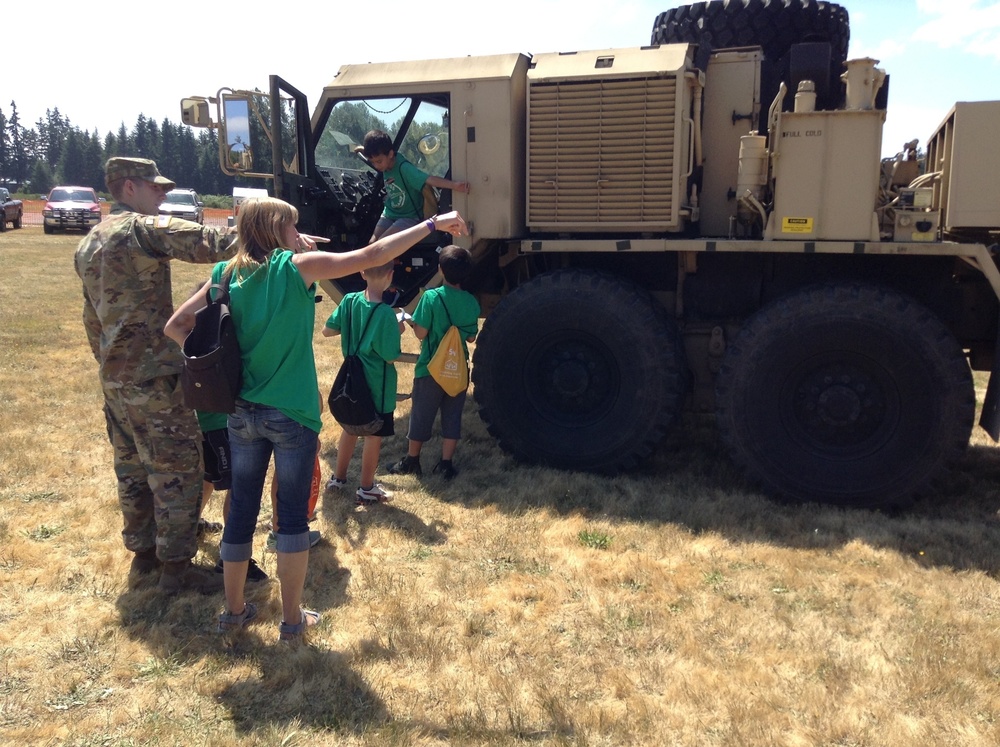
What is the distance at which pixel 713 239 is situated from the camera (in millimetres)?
5105

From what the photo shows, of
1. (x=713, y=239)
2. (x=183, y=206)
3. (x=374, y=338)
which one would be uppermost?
(x=183, y=206)

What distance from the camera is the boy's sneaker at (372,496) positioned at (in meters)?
4.90

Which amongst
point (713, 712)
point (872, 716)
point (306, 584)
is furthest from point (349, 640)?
point (872, 716)

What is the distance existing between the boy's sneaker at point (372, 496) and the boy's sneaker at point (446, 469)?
0.52 metres

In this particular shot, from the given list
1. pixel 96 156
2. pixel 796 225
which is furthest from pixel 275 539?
pixel 96 156

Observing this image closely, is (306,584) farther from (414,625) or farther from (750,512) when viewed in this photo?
(750,512)

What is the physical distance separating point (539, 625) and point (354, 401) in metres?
1.61

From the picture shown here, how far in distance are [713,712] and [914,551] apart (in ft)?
6.34

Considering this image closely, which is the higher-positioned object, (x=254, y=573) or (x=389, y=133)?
(x=389, y=133)

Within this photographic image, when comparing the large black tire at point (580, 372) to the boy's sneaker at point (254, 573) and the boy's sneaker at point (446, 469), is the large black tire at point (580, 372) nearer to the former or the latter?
the boy's sneaker at point (446, 469)

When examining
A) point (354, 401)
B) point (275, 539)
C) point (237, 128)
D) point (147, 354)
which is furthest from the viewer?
point (237, 128)

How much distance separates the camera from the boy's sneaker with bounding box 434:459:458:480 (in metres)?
5.38

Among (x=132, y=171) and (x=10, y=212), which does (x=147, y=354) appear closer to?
(x=132, y=171)

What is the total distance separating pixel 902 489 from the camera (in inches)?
187
